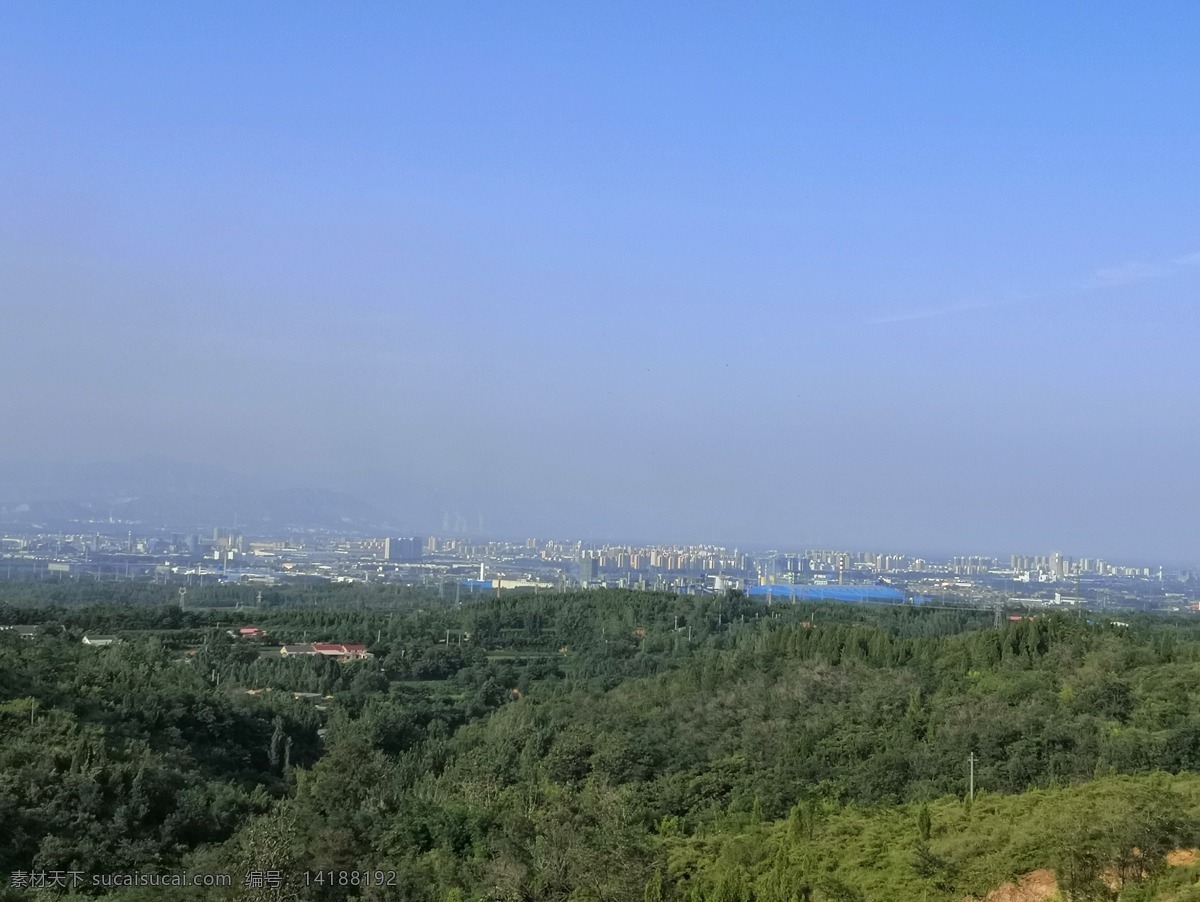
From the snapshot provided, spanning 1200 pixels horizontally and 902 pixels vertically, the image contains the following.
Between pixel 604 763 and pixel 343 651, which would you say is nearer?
pixel 604 763

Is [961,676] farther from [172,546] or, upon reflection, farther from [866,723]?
[172,546]

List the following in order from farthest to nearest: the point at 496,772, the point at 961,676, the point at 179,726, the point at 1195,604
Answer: the point at 1195,604
the point at 961,676
the point at 179,726
the point at 496,772

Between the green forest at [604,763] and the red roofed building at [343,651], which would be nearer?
the green forest at [604,763]

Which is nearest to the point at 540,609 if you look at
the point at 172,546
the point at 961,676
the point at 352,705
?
the point at 352,705

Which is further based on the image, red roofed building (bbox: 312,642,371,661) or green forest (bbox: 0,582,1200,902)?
red roofed building (bbox: 312,642,371,661)
